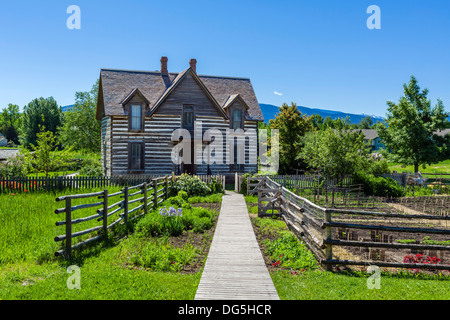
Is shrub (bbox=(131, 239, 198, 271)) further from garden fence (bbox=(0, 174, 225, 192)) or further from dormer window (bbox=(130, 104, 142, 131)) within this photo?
dormer window (bbox=(130, 104, 142, 131))

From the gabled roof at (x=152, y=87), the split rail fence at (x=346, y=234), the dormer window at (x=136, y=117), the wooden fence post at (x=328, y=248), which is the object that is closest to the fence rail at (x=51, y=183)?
the dormer window at (x=136, y=117)

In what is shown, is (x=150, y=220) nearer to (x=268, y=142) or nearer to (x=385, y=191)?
(x=385, y=191)

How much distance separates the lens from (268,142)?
170 feet

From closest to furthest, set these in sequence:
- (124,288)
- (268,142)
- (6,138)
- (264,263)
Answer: (124,288), (264,263), (268,142), (6,138)

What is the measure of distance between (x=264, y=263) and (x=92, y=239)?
4.77 m

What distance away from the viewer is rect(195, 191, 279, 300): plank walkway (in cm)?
671

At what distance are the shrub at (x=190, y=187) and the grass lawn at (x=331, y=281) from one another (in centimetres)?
1218

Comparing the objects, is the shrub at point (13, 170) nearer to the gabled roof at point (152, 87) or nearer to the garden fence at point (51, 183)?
the garden fence at point (51, 183)

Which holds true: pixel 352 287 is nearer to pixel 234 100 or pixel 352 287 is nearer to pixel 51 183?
pixel 51 183

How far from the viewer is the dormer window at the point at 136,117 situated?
29047 millimetres

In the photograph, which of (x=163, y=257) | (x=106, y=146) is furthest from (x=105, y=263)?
(x=106, y=146)

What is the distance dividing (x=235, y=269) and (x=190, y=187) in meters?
14.5

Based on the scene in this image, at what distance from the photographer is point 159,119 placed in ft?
96.6
